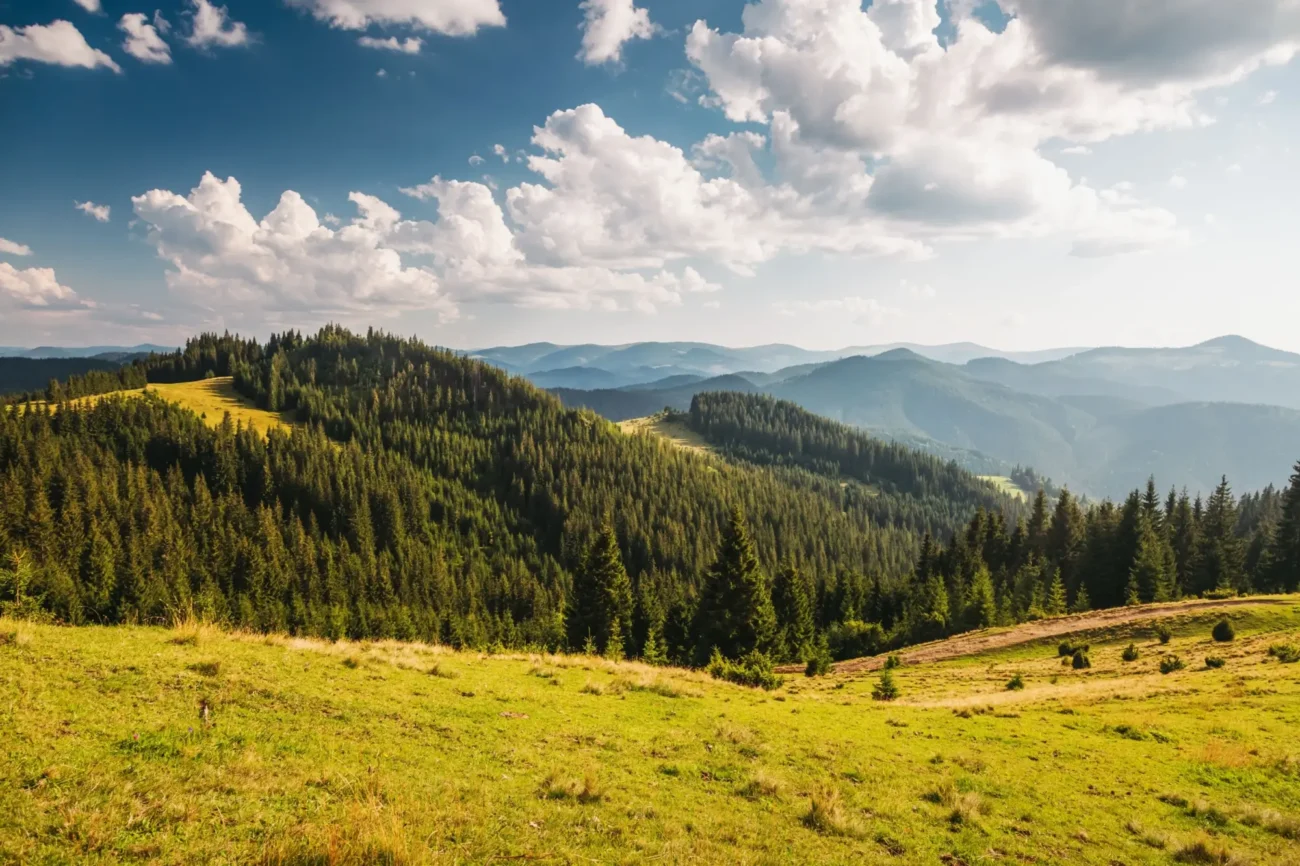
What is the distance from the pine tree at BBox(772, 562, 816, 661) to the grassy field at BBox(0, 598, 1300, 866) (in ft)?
130

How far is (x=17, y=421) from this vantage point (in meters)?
169

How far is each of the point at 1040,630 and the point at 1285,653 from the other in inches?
777

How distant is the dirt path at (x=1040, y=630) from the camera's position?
51562mm

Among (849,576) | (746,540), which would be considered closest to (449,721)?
(746,540)

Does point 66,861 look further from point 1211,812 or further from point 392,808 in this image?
point 1211,812

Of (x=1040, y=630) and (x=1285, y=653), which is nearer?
(x=1285, y=653)

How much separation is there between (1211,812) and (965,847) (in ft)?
29.9

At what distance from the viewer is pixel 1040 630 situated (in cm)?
5519

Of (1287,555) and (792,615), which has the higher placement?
(1287,555)

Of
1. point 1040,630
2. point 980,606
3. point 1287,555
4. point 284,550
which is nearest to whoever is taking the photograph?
point 1040,630

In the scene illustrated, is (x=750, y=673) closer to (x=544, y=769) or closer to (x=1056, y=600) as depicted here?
(x=544, y=769)

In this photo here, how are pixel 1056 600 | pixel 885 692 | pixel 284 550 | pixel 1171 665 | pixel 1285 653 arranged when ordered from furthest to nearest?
1. pixel 284 550
2. pixel 1056 600
3. pixel 1171 665
4. pixel 1285 653
5. pixel 885 692

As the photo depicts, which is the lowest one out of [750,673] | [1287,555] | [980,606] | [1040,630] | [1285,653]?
[980,606]

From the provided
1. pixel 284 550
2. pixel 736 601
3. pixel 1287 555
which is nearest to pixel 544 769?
pixel 736 601
